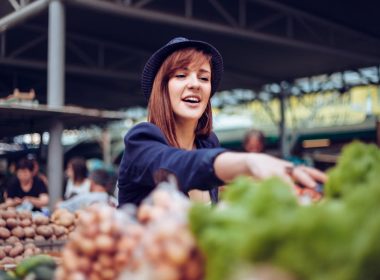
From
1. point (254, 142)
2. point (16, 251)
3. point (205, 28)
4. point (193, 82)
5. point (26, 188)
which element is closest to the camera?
point (193, 82)

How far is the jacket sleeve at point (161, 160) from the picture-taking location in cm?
132

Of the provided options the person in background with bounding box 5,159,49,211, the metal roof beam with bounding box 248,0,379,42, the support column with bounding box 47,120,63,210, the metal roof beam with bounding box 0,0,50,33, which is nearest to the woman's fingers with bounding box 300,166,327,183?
the support column with bounding box 47,120,63,210

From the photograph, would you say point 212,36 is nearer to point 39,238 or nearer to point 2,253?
point 39,238

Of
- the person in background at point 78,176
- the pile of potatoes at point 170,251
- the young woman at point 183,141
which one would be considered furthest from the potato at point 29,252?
the pile of potatoes at point 170,251

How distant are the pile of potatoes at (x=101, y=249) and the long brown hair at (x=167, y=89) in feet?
2.51

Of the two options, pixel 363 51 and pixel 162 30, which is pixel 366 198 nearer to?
pixel 162 30

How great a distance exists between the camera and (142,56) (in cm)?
1330

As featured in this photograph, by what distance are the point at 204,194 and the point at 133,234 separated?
0.91 meters

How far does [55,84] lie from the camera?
7.08m

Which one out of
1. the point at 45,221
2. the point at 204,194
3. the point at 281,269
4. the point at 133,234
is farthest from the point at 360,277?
the point at 45,221

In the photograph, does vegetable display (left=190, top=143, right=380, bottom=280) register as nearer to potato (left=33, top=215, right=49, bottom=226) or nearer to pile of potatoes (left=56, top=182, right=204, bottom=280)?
pile of potatoes (left=56, top=182, right=204, bottom=280)

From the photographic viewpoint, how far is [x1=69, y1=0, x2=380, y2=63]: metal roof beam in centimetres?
822

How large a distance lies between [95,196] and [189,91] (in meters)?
4.02

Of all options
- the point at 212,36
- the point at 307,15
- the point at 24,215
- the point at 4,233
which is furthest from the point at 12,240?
the point at 307,15
